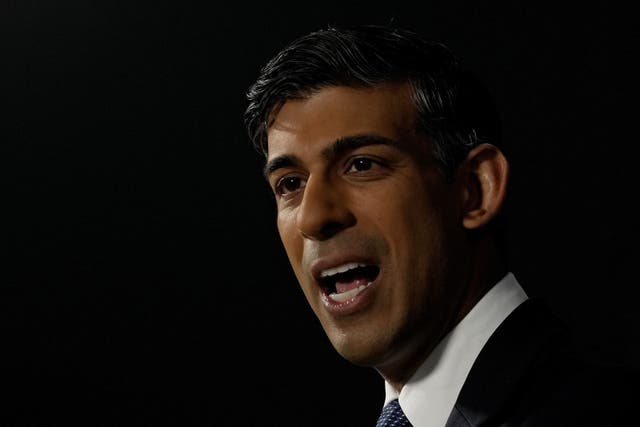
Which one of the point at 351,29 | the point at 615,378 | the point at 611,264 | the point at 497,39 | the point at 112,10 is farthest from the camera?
the point at 112,10

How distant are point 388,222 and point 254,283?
3.93ft

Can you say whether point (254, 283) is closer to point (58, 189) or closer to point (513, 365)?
point (58, 189)

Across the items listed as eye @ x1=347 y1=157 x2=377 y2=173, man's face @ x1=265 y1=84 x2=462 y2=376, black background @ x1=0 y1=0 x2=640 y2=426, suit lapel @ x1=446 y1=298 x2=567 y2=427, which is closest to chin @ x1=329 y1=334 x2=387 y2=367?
man's face @ x1=265 y1=84 x2=462 y2=376

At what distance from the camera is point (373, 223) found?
4.62 feet

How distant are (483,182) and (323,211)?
251mm

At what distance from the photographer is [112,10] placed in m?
2.62

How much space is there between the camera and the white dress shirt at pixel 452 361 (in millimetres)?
1358

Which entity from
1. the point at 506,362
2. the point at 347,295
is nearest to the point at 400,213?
the point at 347,295

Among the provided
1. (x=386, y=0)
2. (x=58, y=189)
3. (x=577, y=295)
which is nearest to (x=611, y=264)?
(x=577, y=295)

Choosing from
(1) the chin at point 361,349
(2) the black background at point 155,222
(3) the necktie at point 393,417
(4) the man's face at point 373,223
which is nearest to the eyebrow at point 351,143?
(4) the man's face at point 373,223

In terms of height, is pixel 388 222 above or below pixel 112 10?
below

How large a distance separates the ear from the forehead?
110mm

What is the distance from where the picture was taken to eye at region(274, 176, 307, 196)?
1507 millimetres

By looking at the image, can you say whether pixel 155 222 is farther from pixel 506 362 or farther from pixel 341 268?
pixel 506 362
